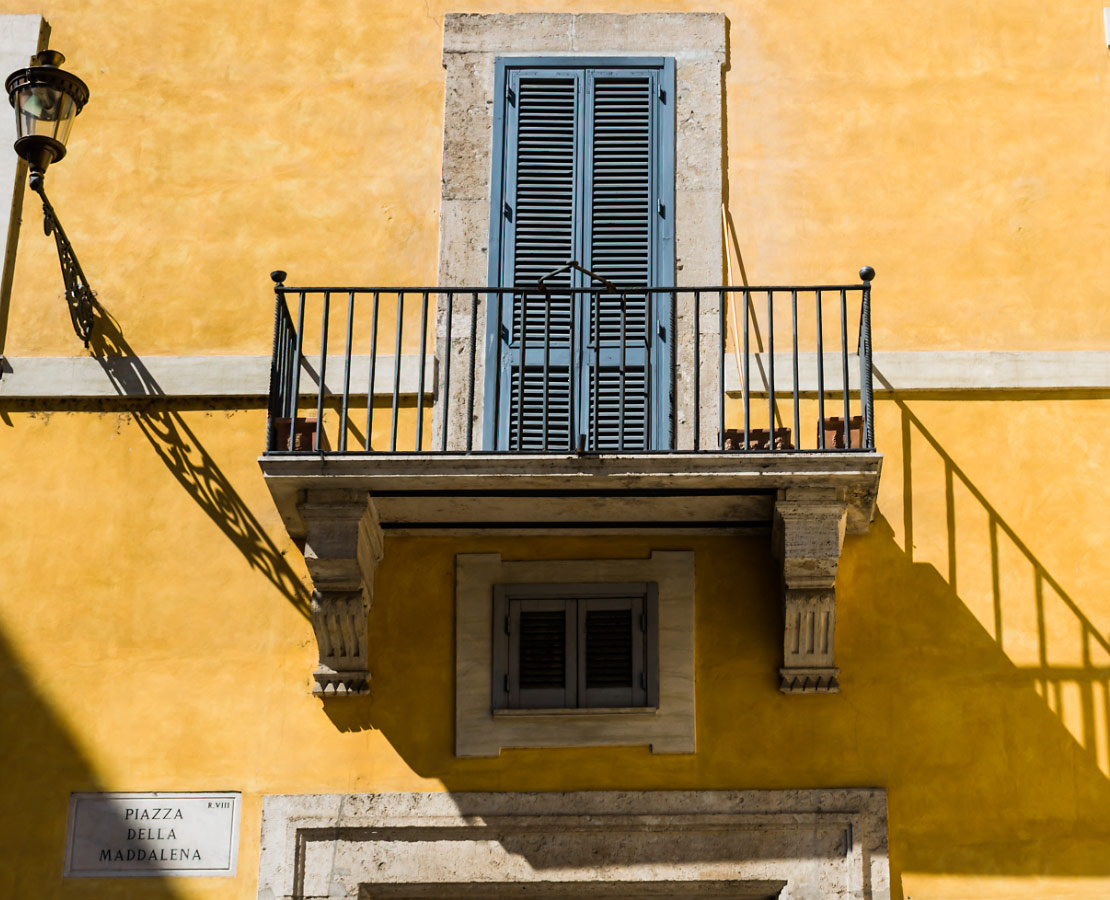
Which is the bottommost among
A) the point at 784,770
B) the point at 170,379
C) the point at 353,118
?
the point at 784,770

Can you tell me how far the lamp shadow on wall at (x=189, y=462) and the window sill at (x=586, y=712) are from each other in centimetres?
105

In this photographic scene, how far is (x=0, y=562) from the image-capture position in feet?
28.7

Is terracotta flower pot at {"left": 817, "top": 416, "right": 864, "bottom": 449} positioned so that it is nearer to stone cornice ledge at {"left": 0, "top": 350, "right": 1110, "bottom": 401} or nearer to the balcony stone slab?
the balcony stone slab

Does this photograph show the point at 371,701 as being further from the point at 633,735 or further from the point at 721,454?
the point at 721,454

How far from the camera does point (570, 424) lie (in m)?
8.12

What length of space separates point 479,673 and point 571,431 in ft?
4.10

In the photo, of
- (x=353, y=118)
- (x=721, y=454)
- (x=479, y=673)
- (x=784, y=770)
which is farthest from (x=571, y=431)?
(x=353, y=118)

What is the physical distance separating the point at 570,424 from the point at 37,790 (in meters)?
2.84

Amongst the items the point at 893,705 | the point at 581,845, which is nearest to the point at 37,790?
the point at 581,845

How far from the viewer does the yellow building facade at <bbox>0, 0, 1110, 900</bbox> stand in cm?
821

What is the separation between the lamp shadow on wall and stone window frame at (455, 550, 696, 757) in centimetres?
78

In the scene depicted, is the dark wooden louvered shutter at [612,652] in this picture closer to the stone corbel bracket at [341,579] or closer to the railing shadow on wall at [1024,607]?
the stone corbel bracket at [341,579]

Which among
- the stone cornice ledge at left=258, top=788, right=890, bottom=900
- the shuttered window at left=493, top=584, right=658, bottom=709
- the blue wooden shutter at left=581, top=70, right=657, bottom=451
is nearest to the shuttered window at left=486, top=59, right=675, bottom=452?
the blue wooden shutter at left=581, top=70, right=657, bottom=451

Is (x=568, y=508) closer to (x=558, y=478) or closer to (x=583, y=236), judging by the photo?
(x=558, y=478)
